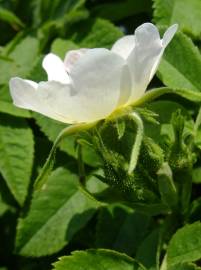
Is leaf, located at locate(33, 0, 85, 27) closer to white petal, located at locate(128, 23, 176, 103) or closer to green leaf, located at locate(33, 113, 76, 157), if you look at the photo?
green leaf, located at locate(33, 113, 76, 157)

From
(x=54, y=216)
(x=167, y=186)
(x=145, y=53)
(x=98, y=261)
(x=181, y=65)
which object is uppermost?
(x=145, y=53)

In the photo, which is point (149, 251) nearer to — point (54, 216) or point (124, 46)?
point (54, 216)

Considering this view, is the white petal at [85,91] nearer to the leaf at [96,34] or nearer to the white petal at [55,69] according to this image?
the white petal at [55,69]

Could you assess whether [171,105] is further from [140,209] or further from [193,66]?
[140,209]

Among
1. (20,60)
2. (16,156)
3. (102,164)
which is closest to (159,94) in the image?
(102,164)

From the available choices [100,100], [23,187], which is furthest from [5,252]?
[100,100]

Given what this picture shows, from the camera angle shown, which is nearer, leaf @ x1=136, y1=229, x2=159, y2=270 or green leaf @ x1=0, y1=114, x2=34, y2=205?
leaf @ x1=136, y1=229, x2=159, y2=270

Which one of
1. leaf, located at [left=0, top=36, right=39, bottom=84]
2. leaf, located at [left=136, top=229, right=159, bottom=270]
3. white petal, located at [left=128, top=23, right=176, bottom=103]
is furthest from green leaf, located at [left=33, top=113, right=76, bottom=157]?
white petal, located at [left=128, top=23, right=176, bottom=103]
